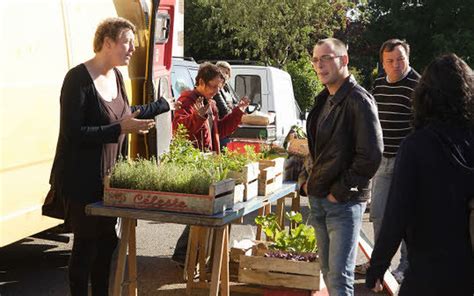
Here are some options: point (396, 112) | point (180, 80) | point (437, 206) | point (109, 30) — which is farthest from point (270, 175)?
point (180, 80)

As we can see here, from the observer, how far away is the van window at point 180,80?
10.7 metres

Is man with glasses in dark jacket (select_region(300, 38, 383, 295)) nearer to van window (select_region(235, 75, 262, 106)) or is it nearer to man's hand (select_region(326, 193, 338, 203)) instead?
man's hand (select_region(326, 193, 338, 203))

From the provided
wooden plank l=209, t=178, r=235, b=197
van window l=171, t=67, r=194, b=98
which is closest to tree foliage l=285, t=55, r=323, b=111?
van window l=171, t=67, r=194, b=98

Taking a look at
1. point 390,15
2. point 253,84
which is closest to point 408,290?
point 253,84

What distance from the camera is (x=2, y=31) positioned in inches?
205

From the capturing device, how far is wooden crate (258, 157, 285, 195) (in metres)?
5.41

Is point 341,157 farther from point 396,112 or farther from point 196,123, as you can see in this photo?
point 396,112

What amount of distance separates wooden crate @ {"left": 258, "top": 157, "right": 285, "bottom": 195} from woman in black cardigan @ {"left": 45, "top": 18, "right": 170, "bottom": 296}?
39.0 inches

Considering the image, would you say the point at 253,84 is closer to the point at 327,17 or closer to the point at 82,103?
the point at 82,103

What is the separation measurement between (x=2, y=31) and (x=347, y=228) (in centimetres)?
264

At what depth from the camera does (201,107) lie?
6230 mm

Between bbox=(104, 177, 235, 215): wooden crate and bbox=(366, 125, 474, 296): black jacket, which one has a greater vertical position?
bbox=(366, 125, 474, 296): black jacket

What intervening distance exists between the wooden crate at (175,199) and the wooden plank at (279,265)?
3.63ft

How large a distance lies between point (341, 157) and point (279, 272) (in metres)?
1.44
